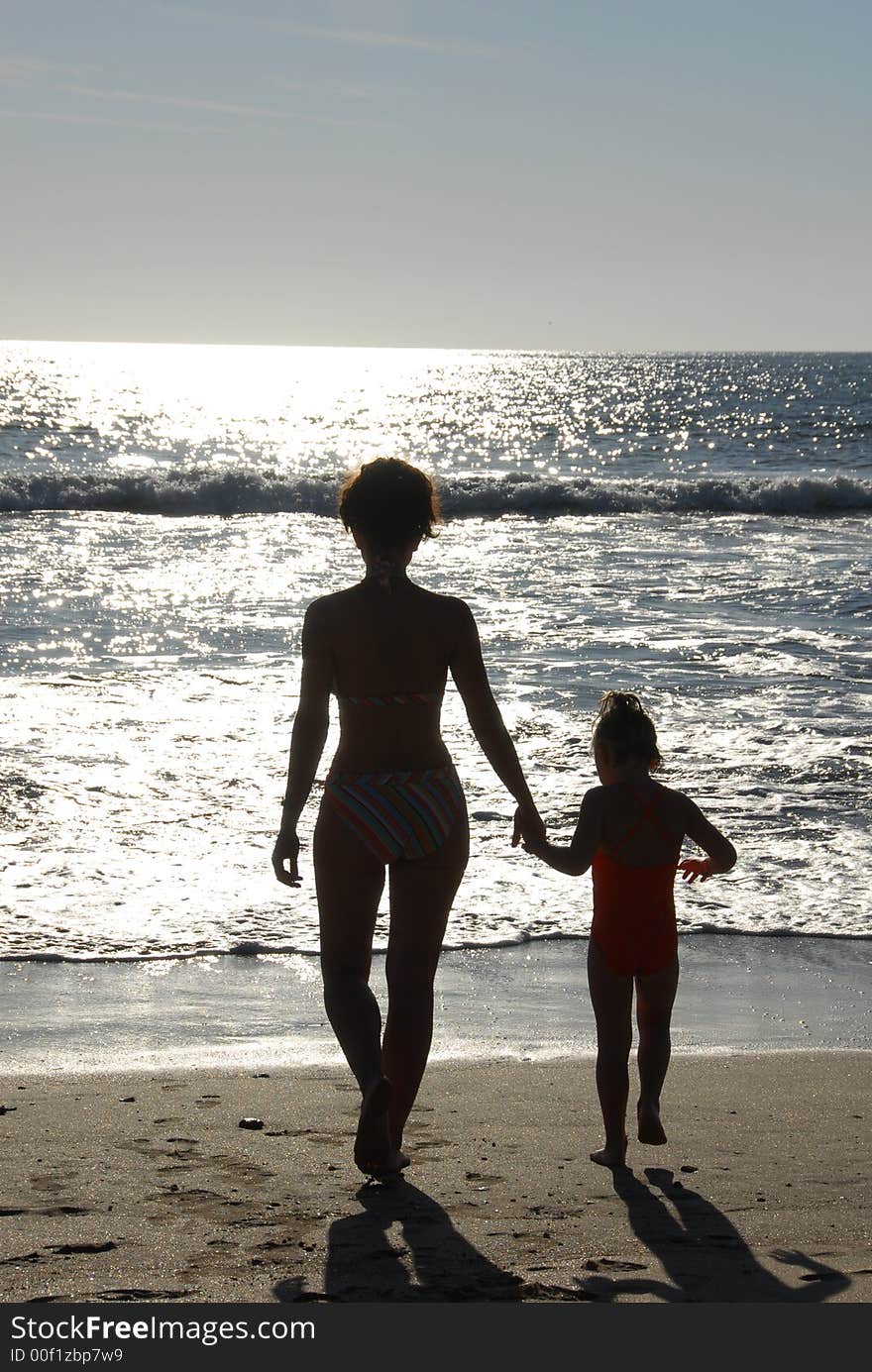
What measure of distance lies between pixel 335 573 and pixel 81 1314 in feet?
51.1

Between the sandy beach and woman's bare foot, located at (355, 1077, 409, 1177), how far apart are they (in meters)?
0.07

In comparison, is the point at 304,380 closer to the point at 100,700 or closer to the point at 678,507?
the point at 678,507

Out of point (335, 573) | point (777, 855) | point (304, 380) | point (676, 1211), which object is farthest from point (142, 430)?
point (304, 380)

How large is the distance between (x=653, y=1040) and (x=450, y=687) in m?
7.36

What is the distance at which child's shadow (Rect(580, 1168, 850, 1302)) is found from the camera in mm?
2613

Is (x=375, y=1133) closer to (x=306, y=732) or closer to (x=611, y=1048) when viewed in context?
(x=611, y=1048)

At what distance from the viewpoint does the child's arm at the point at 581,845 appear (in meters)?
3.35

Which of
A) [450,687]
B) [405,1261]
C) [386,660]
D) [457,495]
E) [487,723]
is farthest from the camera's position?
[457,495]

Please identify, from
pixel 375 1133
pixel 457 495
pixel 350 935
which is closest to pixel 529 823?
pixel 350 935

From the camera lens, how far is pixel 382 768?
3229 mm

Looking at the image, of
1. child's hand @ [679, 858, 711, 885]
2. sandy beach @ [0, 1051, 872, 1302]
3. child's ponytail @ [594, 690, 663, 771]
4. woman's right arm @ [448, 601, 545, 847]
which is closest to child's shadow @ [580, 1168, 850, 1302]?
sandy beach @ [0, 1051, 872, 1302]

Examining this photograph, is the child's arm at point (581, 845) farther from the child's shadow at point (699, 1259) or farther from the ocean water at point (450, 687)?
the ocean water at point (450, 687)

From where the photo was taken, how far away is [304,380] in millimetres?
107312

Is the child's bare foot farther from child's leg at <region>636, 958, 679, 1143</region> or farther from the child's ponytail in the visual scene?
the child's ponytail
